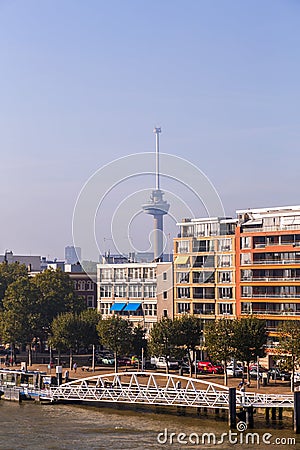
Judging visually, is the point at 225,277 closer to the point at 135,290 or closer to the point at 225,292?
the point at 225,292

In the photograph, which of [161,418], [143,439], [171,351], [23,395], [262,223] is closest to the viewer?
[143,439]

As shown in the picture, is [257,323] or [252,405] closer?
[252,405]

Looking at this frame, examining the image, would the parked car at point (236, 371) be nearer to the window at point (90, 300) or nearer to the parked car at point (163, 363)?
the parked car at point (163, 363)

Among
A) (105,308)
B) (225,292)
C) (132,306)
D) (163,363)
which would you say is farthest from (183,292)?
(105,308)

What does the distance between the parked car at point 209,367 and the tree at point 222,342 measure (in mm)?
6693

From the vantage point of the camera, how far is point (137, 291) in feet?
303

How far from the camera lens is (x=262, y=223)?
78.3 metres

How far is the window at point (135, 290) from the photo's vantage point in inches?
3618

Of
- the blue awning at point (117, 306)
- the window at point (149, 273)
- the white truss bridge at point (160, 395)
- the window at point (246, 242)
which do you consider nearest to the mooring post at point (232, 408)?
the white truss bridge at point (160, 395)

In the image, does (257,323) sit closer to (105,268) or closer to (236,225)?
(236,225)

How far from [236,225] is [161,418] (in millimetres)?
28550

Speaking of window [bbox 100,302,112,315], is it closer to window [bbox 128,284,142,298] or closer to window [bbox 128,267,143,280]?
window [bbox 128,284,142,298]

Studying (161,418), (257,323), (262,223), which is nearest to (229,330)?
(257,323)

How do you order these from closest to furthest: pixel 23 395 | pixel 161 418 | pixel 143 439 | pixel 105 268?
pixel 143 439 < pixel 161 418 < pixel 23 395 < pixel 105 268
